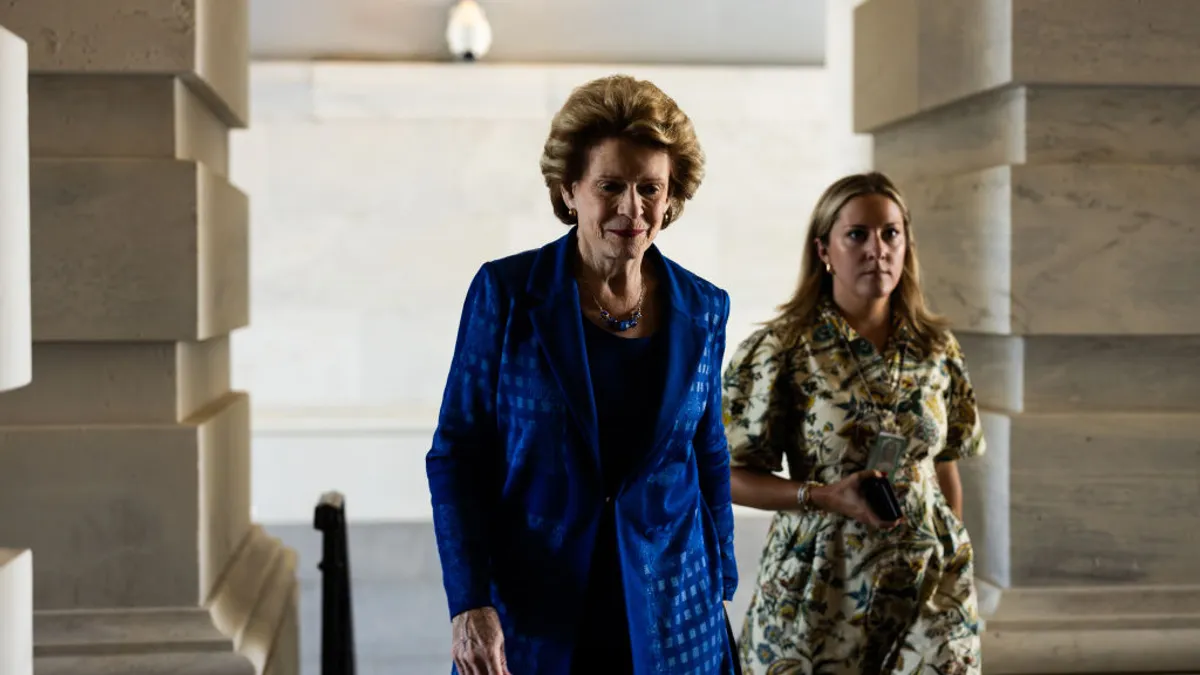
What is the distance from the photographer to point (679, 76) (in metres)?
10.4

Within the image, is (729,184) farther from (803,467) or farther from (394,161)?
(803,467)

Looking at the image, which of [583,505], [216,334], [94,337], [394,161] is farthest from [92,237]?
[394,161]

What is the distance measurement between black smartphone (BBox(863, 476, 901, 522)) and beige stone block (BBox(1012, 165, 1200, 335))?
3.60ft

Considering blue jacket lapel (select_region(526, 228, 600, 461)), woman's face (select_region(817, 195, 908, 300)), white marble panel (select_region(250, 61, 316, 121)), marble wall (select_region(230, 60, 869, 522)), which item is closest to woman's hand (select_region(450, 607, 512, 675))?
blue jacket lapel (select_region(526, 228, 600, 461))

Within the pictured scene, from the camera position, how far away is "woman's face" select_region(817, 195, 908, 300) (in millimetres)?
3393

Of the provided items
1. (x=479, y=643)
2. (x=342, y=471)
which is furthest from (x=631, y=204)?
(x=342, y=471)

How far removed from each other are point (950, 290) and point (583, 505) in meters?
2.27

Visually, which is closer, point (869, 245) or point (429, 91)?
point (869, 245)

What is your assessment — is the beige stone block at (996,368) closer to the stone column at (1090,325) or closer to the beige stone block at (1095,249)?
the stone column at (1090,325)

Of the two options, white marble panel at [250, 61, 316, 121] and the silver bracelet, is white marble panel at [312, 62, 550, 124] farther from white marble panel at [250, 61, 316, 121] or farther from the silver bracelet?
the silver bracelet

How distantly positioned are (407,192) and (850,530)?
7478mm

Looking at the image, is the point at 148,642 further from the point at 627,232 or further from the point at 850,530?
the point at 627,232

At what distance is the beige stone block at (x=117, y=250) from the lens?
356cm

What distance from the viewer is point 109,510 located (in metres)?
3.65
